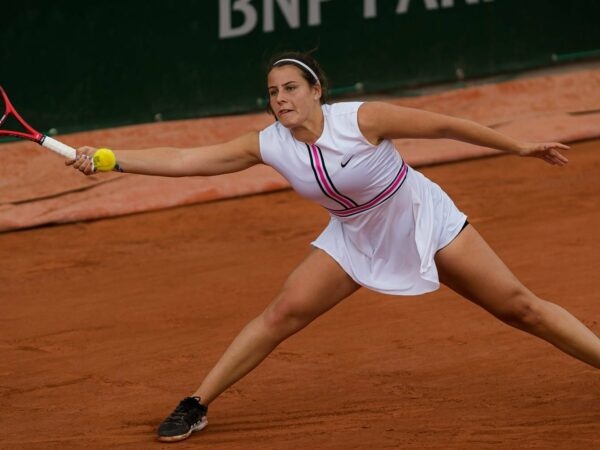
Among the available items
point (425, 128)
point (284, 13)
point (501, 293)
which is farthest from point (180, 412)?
point (284, 13)

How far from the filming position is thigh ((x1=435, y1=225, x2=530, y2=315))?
5.37 m

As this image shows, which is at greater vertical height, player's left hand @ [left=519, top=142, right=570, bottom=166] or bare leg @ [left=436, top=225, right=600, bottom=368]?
player's left hand @ [left=519, top=142, right=570, bottom=166]

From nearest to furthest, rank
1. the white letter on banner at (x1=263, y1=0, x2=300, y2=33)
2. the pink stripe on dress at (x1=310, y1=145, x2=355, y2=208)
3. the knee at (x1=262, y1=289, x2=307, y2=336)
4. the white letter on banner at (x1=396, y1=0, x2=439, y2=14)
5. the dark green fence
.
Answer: the pink stripe on dress at (x1=310, y1=145, x2=355, y2=208), the knee at (x1=262, y1=289, x2=307, y2=336), the dark green fence, the white letter on banner at (x1=263, y1=0, x2=300, y2=33), the white letter on banner at (x1=396, y1=0, x2=439, y2=14)

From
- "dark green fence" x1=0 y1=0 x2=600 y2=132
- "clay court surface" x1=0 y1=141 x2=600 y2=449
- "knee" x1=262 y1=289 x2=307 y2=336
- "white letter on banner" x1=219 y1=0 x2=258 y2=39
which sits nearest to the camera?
"knee" x1=262 y1=289 x2=307 y2=336

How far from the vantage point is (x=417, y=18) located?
10.8 meters

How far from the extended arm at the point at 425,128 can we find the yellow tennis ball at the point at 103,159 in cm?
100

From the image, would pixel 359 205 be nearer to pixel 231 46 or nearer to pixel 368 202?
pixel 368 202

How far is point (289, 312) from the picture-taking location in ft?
18.0

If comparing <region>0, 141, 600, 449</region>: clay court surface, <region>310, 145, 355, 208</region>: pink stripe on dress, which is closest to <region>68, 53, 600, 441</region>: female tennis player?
<region>310, 145, 355, 208</region>: pink stripe on dress

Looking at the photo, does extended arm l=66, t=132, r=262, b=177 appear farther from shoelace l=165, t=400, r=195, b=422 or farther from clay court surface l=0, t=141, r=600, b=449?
clay court surface l=0, t=141, r=600, b=449

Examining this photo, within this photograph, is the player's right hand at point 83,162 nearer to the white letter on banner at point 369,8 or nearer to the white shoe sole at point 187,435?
the white shoe sole at point 187,435

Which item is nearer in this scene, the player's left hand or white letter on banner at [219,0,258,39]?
the player's left hand

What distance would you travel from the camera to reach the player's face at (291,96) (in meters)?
5.28

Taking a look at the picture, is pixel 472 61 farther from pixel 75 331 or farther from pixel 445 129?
pixel 445 129
